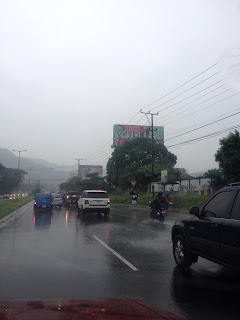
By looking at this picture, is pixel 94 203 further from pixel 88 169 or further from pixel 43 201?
pixel 88 169

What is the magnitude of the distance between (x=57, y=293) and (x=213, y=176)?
27971 mm

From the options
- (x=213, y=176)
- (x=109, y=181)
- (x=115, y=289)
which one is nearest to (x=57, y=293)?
(x=115, y=289)

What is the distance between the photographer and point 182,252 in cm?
712

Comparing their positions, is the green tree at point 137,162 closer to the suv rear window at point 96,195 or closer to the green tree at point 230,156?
the green tree at point 230,156

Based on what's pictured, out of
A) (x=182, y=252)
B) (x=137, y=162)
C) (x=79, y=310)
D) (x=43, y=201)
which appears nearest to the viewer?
(x=79, y=310)

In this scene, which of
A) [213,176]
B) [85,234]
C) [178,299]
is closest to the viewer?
[178,299]

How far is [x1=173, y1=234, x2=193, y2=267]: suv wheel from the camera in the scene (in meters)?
6.91

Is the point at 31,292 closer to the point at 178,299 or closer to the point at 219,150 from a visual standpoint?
the point at 178,299

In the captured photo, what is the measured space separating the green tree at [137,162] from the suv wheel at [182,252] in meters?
39.5

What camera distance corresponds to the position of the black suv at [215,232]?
5.31 meters

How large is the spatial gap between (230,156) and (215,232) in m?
23.4

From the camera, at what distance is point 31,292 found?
17.2 ft

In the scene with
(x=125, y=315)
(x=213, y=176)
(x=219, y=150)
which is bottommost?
(x=125, y=315)

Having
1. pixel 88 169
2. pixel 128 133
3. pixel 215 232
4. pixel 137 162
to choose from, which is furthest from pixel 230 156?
pixel 88 169
